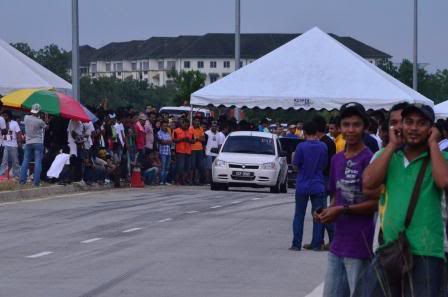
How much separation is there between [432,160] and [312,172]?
9093mm

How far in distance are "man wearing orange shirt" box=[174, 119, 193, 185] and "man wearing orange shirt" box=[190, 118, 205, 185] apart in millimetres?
390

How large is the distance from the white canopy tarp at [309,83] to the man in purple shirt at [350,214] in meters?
26.3

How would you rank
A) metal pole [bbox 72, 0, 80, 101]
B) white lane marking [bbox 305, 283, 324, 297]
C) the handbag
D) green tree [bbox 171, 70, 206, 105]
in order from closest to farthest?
1. the handbag
2. white lane marking [bbox 305, 283, 324, 297]
3. metal pole [bbox 72, 0, 80, 101]
4. green tree [bbox 171, 70, 206, 105]

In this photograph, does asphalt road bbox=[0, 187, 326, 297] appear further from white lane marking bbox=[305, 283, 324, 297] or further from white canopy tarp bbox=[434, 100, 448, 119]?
white canopy tarp bbox=[434, 100, 448, 119]

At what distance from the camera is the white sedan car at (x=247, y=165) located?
32.3 m

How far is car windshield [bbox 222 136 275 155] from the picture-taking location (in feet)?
110

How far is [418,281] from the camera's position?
7059 mm

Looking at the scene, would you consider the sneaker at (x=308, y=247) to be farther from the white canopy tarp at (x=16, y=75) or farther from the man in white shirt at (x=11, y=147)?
the white canopy tarp at (x=16, y=75)

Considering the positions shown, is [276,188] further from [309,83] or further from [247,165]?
[309,83]

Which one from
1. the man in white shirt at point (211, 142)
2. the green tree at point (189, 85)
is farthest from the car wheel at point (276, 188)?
the green tree at point (189, 85)

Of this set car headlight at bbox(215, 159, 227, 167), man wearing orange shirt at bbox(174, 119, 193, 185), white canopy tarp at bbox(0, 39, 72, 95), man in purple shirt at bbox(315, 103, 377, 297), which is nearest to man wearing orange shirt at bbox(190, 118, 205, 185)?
man wearing orange shirt at bbox(174, 119, 193, 185)

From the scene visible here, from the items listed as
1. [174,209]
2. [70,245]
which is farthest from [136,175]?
[70,245]

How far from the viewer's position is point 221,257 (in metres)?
15.4

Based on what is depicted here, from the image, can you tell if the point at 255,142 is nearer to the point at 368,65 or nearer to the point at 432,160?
the point at 368,65
